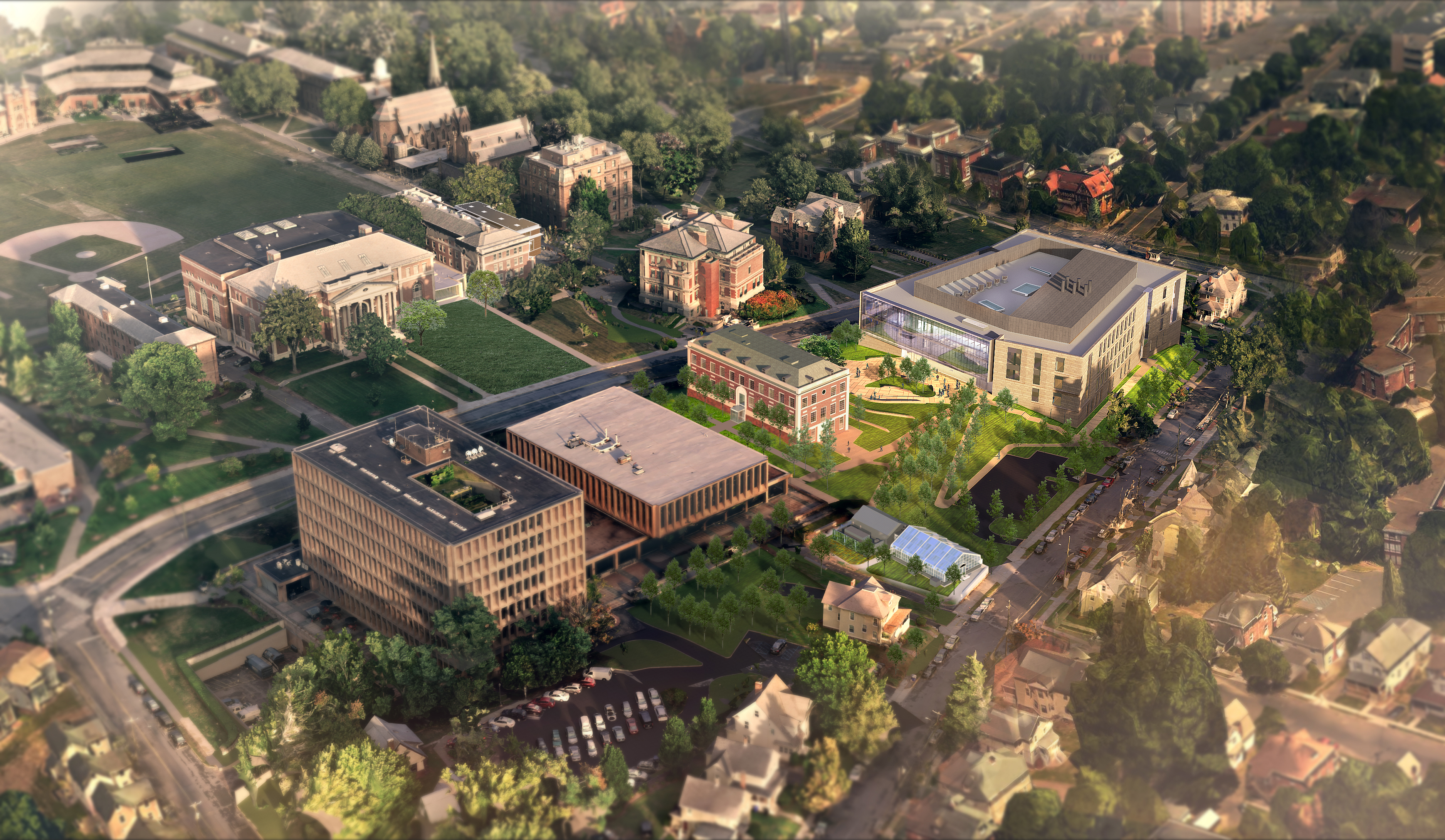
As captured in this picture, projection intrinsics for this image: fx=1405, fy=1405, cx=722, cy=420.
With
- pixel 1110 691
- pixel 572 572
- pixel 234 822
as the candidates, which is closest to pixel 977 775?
pixel 1110 691

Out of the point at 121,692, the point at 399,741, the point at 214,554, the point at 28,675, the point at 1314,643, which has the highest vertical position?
the point at 28,675

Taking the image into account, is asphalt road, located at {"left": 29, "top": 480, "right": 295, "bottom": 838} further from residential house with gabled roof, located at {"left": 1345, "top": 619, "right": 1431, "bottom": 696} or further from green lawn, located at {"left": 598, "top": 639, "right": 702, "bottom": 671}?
residential house with gabled roof, located at {"left": 1345, "top": 619, "right": 1431, "bottom": 696}

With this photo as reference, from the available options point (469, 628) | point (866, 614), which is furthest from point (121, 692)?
point (866, 614)

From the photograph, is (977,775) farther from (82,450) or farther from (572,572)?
(82,450)

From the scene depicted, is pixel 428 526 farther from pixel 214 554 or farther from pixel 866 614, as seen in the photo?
pixel 866 614

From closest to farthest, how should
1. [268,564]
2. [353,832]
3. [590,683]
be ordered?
[353,832] < [590,683] < [268,564]

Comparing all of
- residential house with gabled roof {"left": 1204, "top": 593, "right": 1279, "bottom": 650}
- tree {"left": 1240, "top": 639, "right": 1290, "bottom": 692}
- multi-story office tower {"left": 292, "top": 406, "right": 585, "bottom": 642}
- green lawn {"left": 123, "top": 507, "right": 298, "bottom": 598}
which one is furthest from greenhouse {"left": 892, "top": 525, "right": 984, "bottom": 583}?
green lawn {"left": 123, "top": 507, "right": 298, "bottom": 598}
